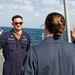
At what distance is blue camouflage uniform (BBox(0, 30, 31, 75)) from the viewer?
5.98 meters

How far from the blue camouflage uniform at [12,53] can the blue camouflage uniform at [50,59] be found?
8.81 ft

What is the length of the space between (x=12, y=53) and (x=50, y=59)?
9.05 ft

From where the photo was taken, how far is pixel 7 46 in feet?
19.9

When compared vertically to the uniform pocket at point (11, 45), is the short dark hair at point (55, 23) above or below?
above

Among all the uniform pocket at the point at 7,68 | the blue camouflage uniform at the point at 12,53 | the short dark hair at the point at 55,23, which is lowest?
the uniform pocket at the point at 7,68

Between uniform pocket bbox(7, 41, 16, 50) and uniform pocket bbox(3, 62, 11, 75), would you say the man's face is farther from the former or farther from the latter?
uniform pocket bbox(3, 62, 11, 75)

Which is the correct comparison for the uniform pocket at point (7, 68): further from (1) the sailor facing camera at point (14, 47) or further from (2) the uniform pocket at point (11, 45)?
(2) the uniform pocket at point (11, 45)

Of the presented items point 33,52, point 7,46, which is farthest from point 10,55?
point 33,52

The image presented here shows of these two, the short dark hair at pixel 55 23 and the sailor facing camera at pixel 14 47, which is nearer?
the short dark hair at pixel 55 23

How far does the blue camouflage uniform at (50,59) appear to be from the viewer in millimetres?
3281

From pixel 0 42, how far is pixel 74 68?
118 inches

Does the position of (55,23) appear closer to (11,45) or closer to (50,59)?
(50,59)

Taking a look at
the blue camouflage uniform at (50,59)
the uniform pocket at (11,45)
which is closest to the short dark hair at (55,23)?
the blue camouflage uniform at (50,59)

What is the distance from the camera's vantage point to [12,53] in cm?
598
